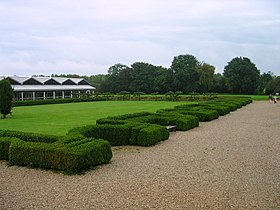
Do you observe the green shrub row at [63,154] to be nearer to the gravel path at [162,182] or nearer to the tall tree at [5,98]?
the gravel path at [162,182]

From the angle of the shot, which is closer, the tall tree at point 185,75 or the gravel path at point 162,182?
the gravel path at point 162,182

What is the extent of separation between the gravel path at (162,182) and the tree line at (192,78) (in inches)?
2209

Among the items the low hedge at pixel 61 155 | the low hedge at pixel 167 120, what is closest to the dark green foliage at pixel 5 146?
the low hedge at pixel 61 155

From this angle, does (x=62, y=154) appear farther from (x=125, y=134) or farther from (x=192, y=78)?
(x=192, y=78)

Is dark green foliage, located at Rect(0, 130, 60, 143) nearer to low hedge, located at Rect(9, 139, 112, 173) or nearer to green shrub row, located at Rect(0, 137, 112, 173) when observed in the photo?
green shrub row, located at Rect(0, 137, 112, 173)

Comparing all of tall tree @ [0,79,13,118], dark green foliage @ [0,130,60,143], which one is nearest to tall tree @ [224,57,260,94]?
tall tree @ [0,79,13,118]

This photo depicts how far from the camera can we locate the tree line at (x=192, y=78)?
6838cm

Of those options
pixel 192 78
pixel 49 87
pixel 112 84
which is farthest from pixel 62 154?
pixel 112 84

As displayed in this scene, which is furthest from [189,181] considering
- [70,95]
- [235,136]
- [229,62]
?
[229,62]

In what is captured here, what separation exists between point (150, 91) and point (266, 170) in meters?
68.1

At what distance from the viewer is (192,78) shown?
72.3 meters

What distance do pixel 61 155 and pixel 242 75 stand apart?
212 feet

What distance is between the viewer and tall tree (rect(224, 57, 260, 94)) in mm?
68000

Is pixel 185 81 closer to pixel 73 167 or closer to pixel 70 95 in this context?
pixel 70 95
